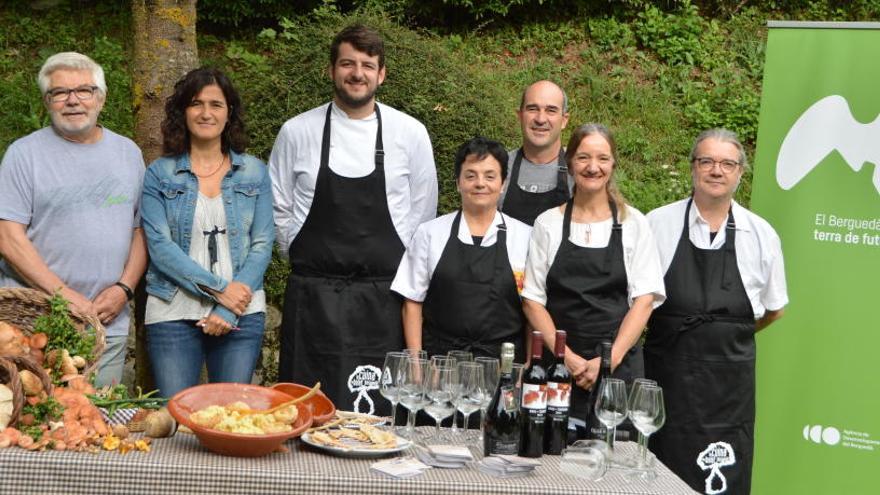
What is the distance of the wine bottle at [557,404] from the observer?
3.30m

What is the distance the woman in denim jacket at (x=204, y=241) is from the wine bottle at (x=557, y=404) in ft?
5.53

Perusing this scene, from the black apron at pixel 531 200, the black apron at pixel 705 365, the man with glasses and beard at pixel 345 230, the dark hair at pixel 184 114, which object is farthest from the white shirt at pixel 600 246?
the dark hair at pixel 184 114

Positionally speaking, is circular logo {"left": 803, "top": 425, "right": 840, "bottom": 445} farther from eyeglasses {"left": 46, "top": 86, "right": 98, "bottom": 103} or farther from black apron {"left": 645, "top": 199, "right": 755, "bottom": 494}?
eyeglasses {"left": 46, "top": 86, "right": 98, "bottom": 103}

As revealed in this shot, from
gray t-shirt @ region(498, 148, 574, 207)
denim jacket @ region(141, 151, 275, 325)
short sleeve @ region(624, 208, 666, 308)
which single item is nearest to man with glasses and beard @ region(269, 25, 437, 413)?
denim jacket @ region(141, 151, 275, 325)

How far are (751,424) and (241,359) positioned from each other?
224 cm

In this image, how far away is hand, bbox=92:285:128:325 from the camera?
14.5 ft

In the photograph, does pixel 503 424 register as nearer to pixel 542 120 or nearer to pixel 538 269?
pixel 538 269

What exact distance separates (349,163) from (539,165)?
2.87ft

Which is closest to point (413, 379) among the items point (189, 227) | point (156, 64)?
point (189, 227)

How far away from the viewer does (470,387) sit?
10.8 ft

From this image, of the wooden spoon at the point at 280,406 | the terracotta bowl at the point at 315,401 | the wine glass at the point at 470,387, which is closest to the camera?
the wooden spoon at the point at 280,406

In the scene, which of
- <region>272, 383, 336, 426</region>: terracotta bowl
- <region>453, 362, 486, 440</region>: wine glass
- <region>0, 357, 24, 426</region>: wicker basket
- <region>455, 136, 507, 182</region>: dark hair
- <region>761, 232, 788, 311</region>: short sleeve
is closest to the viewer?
<region>0, 357, 24, 426</region>: wicker basket

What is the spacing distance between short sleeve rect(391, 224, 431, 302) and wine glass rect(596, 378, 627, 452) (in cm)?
142

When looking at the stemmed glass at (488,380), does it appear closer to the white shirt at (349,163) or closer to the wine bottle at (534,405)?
the wine bottle at (534,405)
